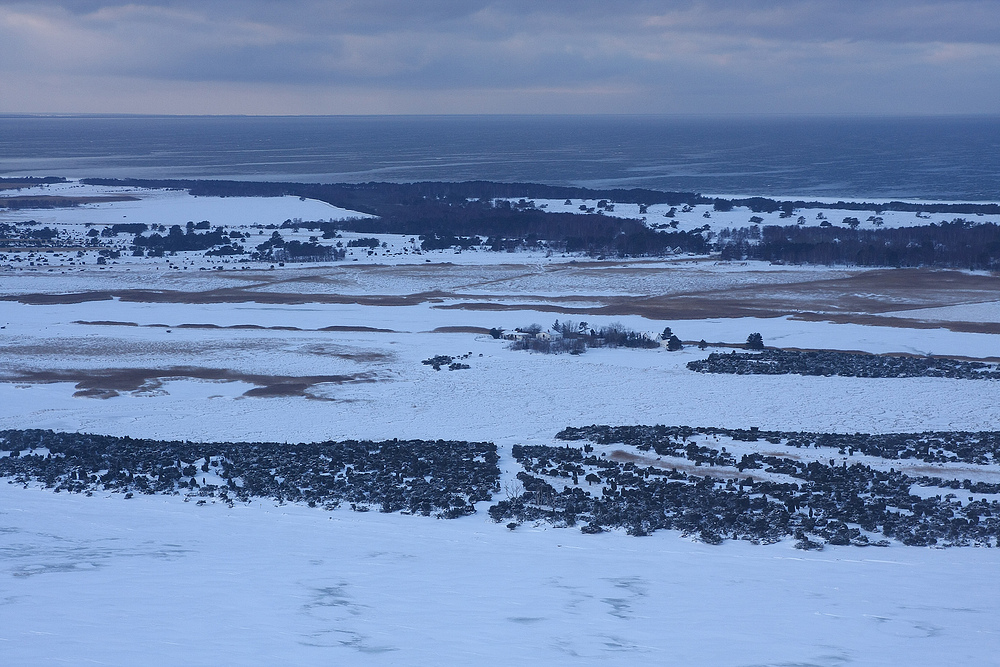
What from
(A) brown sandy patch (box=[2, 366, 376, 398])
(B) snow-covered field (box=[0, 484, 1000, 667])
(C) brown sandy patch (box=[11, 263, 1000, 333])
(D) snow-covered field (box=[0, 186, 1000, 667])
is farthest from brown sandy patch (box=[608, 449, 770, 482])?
(C) brown sandy patch (box=[11, 263, 1000, 333])

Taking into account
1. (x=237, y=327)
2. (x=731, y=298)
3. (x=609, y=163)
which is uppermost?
(x=609, y=163)

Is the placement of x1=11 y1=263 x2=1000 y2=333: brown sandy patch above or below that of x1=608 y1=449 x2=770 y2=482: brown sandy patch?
above

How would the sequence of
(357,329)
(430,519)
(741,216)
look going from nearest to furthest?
(430,519)
(357,329)
(741,216)

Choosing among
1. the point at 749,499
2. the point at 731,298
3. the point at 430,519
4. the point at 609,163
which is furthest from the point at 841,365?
the point at 609,163

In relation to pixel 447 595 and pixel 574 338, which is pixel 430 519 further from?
pixel 574 338

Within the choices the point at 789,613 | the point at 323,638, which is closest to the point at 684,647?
the point at 789,613

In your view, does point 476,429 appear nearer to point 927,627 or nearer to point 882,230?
point 927,627

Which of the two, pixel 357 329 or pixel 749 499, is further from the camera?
pixel 357 329

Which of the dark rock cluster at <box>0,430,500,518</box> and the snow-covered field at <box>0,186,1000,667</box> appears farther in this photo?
the dark rock cluster at <box>0,430,500,518</box>

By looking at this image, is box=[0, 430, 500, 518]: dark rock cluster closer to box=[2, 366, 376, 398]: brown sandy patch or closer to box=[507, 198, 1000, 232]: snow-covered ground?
box=[2, 366, 376, 398]: brown sandy patch
